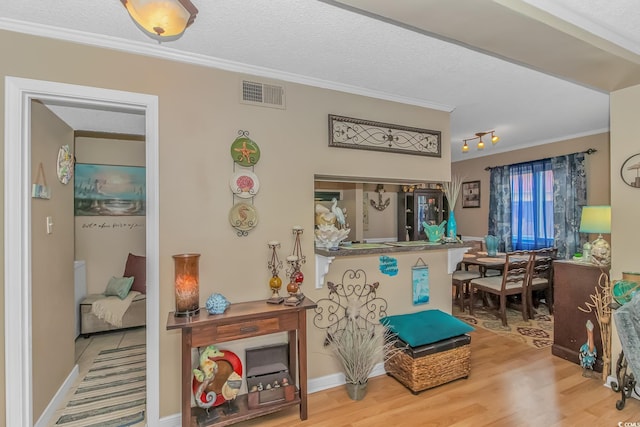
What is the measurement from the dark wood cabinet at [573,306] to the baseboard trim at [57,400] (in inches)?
160

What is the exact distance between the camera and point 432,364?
2369 mm

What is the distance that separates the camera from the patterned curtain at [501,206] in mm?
5301

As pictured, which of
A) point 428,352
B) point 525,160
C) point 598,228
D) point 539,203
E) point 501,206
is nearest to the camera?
point 428,352

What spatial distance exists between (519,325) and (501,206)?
2328 mm

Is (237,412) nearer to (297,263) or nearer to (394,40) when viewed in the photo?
(297,263)

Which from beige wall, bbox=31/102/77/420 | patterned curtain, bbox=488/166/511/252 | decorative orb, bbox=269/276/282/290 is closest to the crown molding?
beige wall, bbox=31/102/77/420

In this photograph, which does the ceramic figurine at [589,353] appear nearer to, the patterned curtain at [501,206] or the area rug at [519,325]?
the area rug at [519,325]

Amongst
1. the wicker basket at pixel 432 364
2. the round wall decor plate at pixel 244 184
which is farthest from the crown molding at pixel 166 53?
the wicker basket at pixel 432 364

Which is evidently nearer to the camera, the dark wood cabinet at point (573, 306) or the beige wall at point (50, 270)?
the beige wall at point (50, 270)

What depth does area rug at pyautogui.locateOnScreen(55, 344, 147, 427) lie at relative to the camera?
211 cm

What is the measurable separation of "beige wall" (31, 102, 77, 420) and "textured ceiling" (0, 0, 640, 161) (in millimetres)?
691

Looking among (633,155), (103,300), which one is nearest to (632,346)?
(633,155)

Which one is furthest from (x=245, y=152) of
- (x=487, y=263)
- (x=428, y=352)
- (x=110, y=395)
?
(x=487, y=263)

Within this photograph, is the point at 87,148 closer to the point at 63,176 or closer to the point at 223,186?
the point at 63,176
